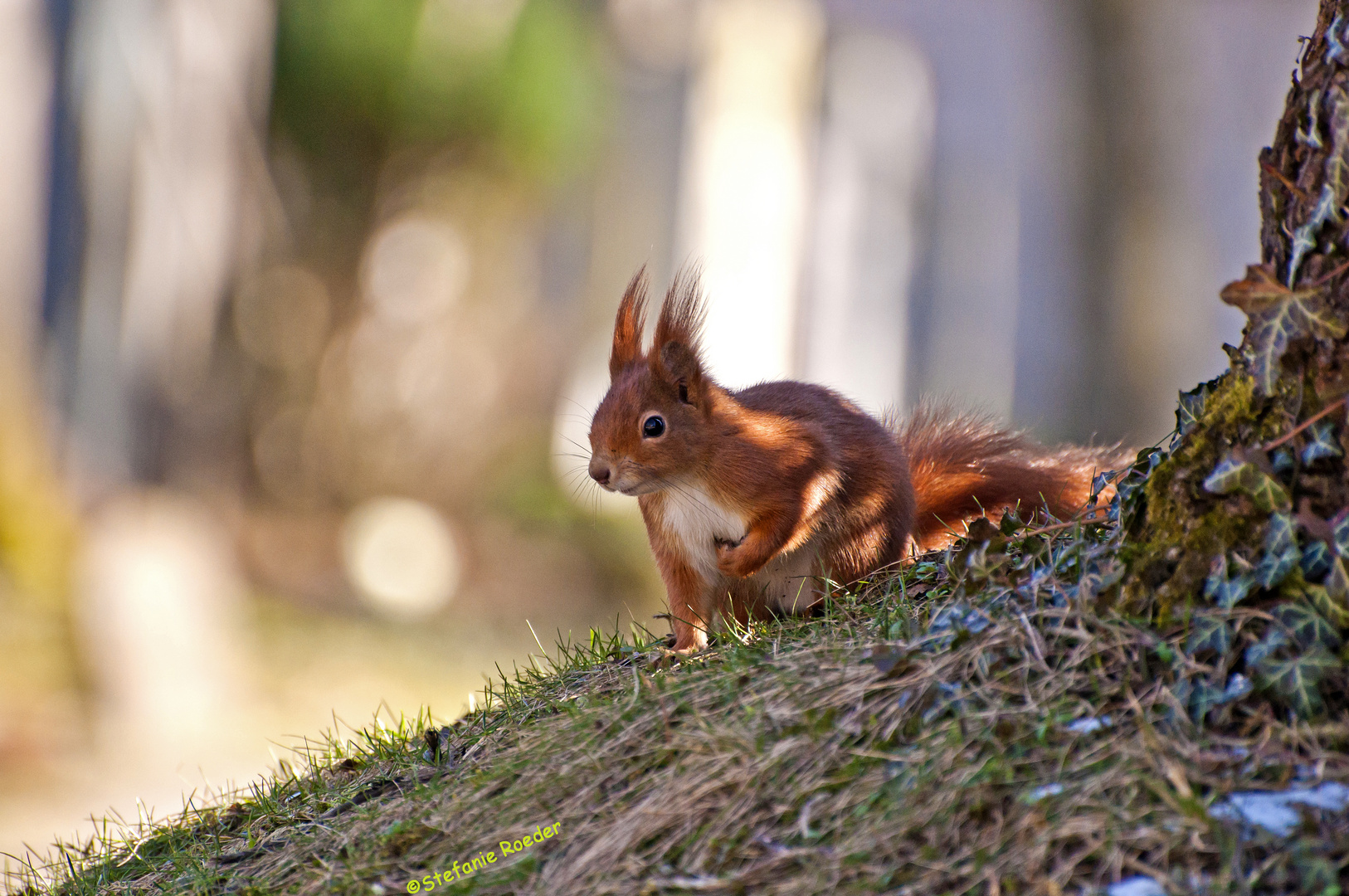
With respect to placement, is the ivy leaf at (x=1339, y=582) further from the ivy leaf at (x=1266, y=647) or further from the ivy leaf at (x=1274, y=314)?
the ivy leaf at (x=1274, y=314)

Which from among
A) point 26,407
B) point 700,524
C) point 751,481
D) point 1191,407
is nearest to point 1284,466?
point 1191,407

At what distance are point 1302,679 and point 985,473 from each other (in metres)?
1.48

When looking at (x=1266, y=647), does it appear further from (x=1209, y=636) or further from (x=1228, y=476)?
(x=1228, y=476)

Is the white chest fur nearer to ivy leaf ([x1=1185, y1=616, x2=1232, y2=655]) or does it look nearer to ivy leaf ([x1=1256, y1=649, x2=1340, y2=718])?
ivy leaf ([x1=1185, y1=616, x2=1232, y2=655])

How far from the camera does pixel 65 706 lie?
5.86 meters

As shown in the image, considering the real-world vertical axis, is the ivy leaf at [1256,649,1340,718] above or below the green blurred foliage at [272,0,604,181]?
below

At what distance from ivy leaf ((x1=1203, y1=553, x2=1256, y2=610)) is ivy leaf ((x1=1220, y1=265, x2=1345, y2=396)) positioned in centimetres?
26

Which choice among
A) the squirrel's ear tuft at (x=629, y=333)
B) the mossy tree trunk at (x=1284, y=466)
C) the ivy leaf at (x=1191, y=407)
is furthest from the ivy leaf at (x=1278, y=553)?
the squirrel's ear tuft at (x=629, y=333)

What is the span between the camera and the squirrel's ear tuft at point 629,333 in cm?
290

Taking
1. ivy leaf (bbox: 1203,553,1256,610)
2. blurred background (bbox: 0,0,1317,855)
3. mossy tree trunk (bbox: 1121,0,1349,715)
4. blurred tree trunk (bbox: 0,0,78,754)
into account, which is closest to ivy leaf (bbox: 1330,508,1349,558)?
mossy tree trunk (bbox: 1121,0,1349,715)

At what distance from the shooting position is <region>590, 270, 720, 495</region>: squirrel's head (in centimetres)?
273

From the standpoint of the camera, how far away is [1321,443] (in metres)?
1.63

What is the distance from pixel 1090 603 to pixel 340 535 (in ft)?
21.3

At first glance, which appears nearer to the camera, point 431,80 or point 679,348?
point 679,348
